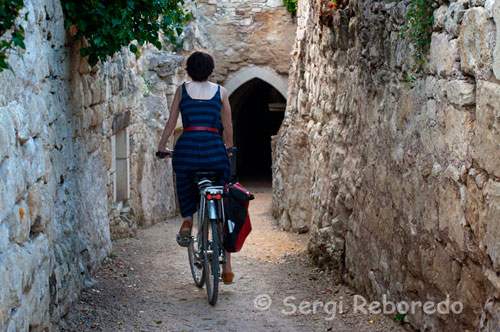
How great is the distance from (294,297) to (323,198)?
137 cm

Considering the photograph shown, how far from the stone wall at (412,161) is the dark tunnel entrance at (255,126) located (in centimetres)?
1079

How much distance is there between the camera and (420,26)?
342 cm

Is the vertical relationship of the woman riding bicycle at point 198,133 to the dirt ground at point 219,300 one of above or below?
above

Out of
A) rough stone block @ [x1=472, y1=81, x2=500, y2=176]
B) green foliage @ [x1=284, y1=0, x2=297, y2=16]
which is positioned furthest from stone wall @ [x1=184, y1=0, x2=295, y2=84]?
rough stone block @ [x1=472, y1=81, x2=500, y2=176]

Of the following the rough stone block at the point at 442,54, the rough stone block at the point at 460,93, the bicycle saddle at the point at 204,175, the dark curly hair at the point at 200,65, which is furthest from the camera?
the dark curly hair at the point at 200,65

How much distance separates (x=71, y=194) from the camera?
4359 millimetres

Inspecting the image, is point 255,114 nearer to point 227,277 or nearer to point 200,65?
point 200,65

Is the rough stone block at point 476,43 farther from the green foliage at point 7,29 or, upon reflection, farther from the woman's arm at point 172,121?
the woman's arm at point 172,121

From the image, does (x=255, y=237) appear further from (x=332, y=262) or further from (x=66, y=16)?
(x=66, y=16)

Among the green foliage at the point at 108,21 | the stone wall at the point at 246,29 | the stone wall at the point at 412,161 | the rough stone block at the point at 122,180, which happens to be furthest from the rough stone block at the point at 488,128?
the stone wall at the point at 246,29

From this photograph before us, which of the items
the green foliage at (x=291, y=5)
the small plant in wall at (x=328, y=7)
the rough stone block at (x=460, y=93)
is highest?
the green foliage at (x=291, y=5)

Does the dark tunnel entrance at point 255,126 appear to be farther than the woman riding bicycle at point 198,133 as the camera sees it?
Yes

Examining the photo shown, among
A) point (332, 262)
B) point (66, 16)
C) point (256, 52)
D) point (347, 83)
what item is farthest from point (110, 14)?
point (256, 52)

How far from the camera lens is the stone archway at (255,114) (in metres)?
14.5
